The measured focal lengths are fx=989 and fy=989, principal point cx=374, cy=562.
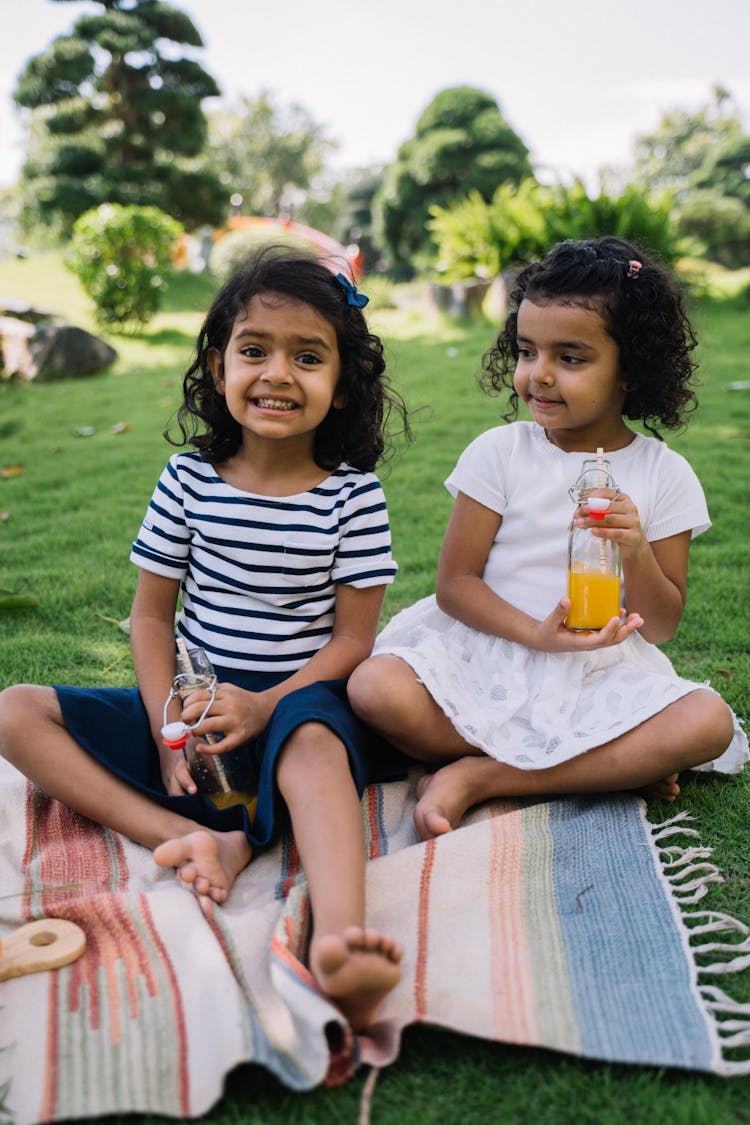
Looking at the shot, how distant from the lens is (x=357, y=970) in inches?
56.7

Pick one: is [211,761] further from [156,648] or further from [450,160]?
[450,160]

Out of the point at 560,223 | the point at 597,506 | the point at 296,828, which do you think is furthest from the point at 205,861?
the point at 560,223

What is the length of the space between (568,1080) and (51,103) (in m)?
17.8

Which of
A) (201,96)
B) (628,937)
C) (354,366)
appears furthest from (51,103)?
(628,937)

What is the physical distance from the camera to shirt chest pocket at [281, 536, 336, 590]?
2.22 m

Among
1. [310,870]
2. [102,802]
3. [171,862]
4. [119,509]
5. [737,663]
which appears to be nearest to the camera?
[310,870]

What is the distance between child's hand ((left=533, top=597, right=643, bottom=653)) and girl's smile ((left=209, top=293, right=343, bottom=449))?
0.69 m

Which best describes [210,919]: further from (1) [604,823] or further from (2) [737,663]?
(2) [737,663]

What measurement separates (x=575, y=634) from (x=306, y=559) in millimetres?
617

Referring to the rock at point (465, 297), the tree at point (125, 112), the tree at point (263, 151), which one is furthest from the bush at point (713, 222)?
the tree at point (263, 151)

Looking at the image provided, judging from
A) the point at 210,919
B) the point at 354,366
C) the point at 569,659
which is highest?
the point at 354,366

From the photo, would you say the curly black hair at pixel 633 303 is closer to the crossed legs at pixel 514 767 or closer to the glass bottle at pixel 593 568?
the glass bottle at pixel 593 568

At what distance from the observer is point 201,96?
54.7 feet

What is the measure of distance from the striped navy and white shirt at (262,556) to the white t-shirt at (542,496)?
0.99 feet
